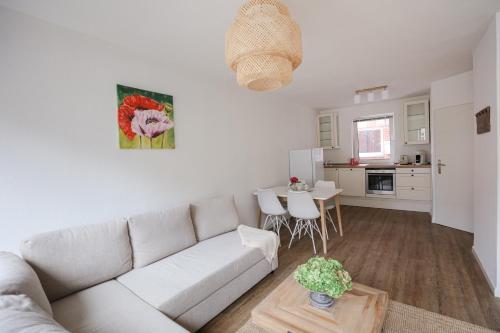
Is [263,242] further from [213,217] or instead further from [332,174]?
[332,174]

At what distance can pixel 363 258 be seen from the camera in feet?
9.24

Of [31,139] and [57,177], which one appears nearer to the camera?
[31,139]

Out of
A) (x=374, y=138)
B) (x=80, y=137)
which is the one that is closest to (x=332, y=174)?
(x=374, y=138)

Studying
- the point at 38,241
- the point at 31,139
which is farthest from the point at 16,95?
the point at 38,241

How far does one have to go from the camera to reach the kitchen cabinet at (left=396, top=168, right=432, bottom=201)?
175 inches

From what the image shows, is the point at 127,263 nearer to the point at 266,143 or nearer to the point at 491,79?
the point at 266,143

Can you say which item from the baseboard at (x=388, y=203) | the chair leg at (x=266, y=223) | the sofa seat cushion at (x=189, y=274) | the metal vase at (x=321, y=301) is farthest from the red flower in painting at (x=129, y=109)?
the baseboard at (x=388, y=203)

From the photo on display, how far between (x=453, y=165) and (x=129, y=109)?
15.1ft

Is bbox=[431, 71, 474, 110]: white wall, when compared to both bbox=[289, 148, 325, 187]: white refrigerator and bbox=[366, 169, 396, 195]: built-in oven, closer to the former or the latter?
bbox=[366, 169, 396, 195]: built-in oven

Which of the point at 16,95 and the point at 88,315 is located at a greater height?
the point at 16,95

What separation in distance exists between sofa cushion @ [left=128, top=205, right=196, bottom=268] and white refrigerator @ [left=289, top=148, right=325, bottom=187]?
8.57ft

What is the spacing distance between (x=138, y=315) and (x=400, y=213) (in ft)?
16.6

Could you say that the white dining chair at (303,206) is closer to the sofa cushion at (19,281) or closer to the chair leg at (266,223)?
the chair leg at (266,223)

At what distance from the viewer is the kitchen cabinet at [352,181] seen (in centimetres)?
512
